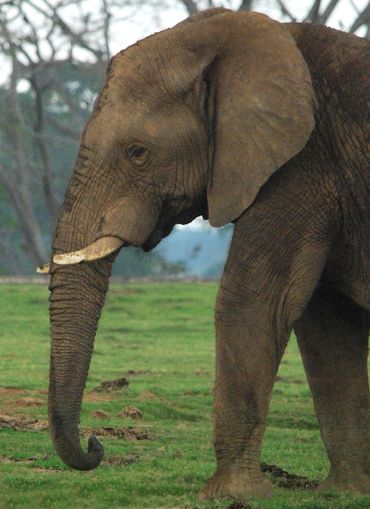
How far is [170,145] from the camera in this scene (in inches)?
285

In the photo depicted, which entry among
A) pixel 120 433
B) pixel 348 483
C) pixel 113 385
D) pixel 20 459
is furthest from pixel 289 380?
pixel 348 483

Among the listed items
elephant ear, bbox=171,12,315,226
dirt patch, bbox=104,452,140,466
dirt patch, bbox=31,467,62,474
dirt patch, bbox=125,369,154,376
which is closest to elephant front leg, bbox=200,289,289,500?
elephant ear, bbox=171,12,315,226

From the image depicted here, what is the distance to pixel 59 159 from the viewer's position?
2098 inches

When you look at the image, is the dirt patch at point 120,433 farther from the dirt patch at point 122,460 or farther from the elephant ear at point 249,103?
the elephant ear at point 249,103

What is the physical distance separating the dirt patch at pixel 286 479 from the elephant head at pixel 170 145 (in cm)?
153

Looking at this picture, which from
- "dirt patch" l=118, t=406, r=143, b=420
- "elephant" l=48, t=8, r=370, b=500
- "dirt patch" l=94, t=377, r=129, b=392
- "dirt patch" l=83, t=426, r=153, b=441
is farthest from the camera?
"dirt patch" l=94, t=377, r=129, b=392

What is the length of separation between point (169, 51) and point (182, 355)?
9398 millimetres

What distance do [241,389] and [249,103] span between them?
1332 mm

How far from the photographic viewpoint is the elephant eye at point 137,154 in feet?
23.7

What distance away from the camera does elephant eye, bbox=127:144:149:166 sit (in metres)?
7.21

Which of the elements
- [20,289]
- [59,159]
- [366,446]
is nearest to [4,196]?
[59,159]

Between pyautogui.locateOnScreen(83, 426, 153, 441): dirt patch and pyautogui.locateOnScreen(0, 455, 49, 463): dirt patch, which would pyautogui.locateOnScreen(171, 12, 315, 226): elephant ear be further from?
pyautogui.locateOnScreen(83, 426, 153, 441): dirt patch

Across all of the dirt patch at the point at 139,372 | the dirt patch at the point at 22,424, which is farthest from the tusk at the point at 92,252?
the dirt patch at the point at 139,372

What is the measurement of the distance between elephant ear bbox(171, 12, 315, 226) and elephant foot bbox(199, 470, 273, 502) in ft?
Result: 4.01
